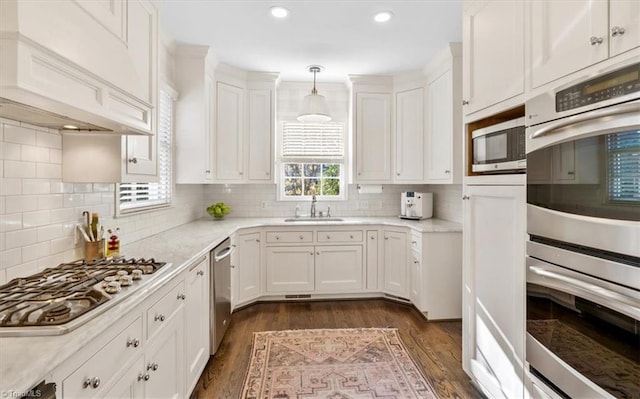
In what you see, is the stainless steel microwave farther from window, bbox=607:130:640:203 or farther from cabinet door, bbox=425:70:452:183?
cabinet door, bbox=425:70:452:183

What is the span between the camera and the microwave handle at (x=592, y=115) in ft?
3.43

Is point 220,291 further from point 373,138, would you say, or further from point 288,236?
point 373,138

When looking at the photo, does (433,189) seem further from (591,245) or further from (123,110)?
(123,110)

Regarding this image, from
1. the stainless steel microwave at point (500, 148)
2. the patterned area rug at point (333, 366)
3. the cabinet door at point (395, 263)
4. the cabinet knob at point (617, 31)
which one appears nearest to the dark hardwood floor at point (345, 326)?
the patterned area rug at point (333, 366)

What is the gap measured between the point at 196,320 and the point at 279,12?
2350mm

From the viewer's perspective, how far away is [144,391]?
4.49 ft

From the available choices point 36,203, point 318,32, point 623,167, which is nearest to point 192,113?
point 318,32

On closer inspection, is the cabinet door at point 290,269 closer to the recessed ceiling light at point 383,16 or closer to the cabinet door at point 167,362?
the cabinet door at point 167,362

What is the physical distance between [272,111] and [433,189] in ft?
7.41

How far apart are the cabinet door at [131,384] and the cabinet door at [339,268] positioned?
246 cm

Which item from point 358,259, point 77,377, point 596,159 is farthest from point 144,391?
point 358,259

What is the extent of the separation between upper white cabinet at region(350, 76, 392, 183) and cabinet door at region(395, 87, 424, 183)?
0.42ft

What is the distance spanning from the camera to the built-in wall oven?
1069 mm

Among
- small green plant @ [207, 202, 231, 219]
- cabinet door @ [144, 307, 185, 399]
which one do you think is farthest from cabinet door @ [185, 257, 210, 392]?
small green plant @ [207, 202, 231, 219]
